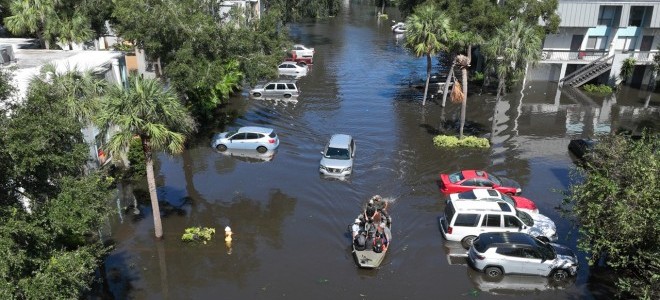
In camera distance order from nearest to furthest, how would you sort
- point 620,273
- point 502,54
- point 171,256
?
point 620,273, point 171,256, point 502,54

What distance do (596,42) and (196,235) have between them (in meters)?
40.9

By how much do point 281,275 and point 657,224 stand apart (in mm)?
11245

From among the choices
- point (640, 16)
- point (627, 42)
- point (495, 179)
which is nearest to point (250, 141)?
point (495, 179)

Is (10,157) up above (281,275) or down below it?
above

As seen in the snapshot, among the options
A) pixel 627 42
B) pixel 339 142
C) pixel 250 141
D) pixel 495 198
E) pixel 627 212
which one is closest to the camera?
pixel 627 212

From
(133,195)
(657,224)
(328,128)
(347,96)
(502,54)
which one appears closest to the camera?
(657,224)

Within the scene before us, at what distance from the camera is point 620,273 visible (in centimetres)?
1638

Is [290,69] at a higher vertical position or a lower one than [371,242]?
higher

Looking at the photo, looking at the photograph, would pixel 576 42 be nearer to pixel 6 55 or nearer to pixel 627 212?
pixel 627 212

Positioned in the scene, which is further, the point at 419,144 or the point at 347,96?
the point at 347,96

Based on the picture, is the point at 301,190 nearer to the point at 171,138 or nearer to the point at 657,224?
the point at 171,138

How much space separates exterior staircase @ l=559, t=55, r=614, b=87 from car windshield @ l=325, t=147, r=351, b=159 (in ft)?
91.7

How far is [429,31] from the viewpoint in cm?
3100

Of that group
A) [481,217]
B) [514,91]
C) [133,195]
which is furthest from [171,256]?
[514,91]
